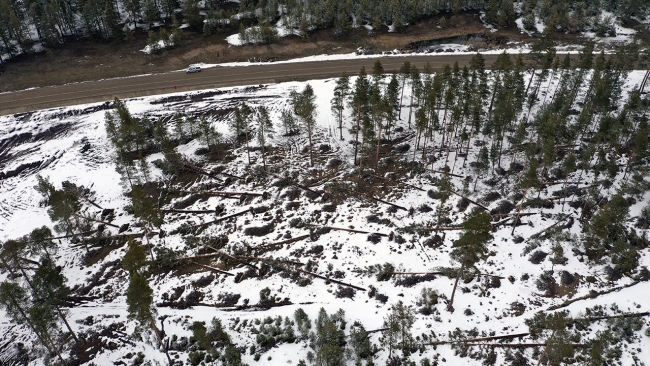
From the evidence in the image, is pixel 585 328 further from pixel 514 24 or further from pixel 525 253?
pixel 514 24

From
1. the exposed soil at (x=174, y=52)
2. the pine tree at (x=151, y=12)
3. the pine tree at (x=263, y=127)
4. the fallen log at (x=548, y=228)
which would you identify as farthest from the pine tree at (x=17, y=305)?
the pine tree at (x=151, y=12)

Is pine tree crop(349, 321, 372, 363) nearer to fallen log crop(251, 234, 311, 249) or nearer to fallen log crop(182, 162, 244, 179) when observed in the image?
fallen log crop(251, 234, 311, 249)

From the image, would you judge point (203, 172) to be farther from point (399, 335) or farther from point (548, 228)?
point (548, 228)

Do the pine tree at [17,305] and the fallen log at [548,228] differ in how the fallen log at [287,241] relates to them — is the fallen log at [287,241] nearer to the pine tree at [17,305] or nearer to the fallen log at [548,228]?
the pine tree at [17,305]

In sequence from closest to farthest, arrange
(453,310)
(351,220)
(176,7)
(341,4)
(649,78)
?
(453,310), (351,220), (649,78), (341,4), (176,7)

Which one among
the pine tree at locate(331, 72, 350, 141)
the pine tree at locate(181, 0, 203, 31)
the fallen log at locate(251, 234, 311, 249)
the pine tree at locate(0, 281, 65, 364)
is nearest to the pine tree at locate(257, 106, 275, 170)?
the pine tree at locate(331, 72, 350, 141)

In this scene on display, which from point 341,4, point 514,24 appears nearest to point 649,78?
point 514,24
